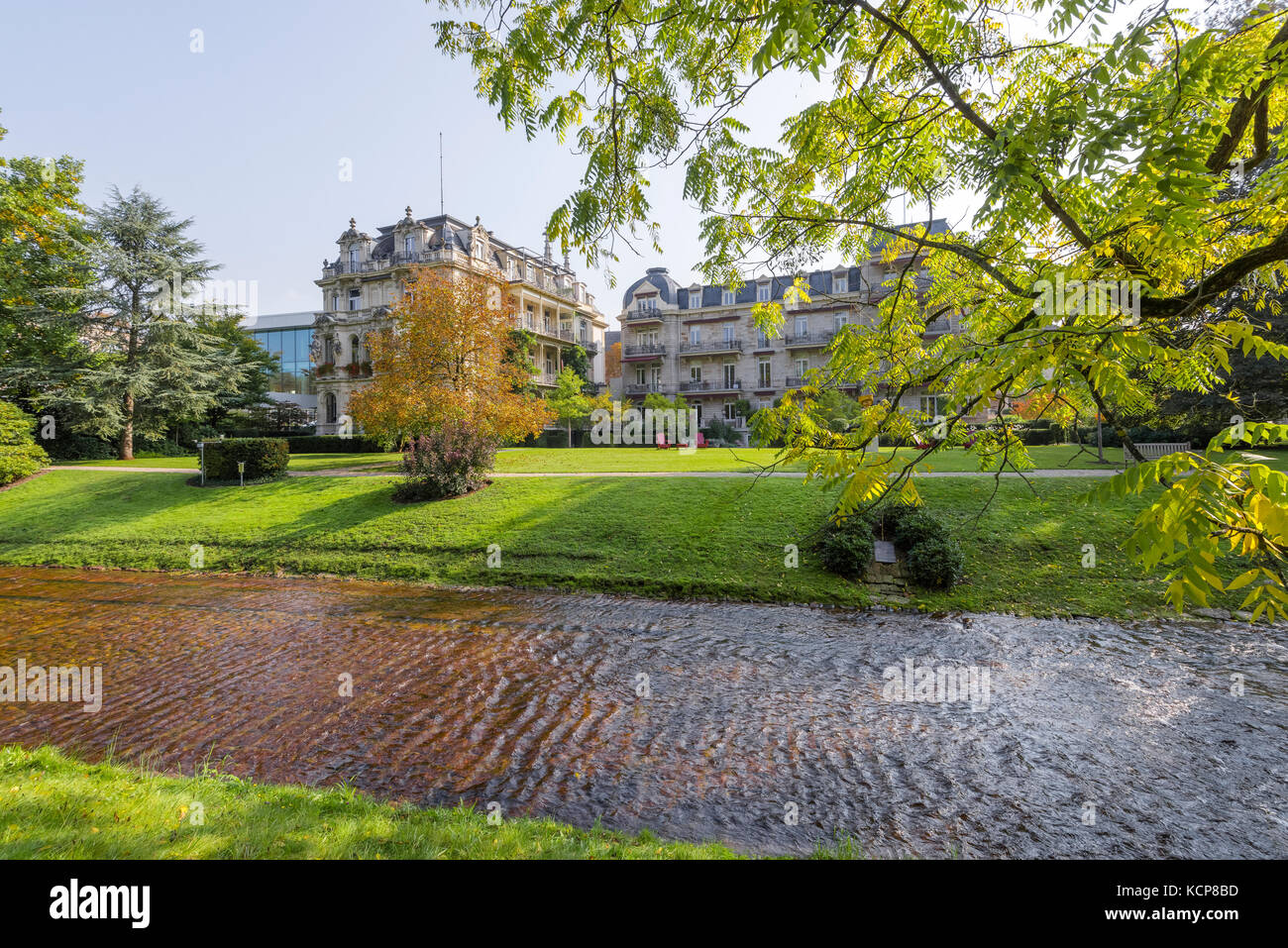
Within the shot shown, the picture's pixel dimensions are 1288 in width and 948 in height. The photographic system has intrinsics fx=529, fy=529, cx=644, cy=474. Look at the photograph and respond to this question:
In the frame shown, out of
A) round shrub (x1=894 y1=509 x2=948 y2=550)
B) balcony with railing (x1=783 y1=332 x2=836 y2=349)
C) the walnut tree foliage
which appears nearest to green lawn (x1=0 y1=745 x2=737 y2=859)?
the walnut tree foliage

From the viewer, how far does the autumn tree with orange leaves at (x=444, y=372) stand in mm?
18578

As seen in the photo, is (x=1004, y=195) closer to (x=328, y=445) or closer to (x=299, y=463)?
(x=299, y=463)

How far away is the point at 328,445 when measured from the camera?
3247 centimetres

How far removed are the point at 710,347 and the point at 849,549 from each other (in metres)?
35.7

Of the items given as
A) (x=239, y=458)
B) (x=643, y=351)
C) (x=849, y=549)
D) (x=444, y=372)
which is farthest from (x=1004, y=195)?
(x=643, y=351)

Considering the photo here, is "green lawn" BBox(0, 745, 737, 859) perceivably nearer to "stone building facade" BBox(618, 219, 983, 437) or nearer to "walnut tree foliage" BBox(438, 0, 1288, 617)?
"walnut tree foliage" BBox(438, 0, 1288, 617)

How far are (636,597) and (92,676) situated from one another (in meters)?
7.36

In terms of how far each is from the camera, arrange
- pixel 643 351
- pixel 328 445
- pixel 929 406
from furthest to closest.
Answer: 1. pixel 643 351
2. pixel 328 445
3. pixel 929 406

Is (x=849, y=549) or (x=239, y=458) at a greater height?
(x=239, y=458)

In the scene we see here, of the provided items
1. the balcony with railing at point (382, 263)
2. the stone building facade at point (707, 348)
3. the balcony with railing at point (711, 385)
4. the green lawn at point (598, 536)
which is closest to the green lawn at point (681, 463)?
the green lawn at point (598, 536)

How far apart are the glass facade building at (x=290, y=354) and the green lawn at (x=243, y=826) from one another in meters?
60.4

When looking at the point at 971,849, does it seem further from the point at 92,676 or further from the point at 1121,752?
the point at 92,676

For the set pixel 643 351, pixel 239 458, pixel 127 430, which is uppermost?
pixel 643 351

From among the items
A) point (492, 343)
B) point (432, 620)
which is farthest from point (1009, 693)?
point (492, 343)
